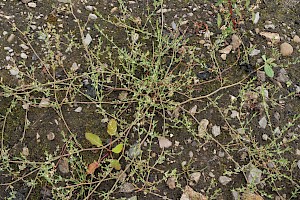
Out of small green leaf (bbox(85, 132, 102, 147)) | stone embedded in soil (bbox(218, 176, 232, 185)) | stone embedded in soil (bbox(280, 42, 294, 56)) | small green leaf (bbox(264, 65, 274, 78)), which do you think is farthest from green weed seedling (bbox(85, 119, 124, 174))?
stone embedded in soil (bbox(280, 42, 294, 56))

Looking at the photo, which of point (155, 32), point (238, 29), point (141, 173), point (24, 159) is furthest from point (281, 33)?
point (24, 159)

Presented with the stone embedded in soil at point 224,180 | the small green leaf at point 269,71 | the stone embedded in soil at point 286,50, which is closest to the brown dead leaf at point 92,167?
the stone embedded in soil at point 224,180

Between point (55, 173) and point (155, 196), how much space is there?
1.46ft

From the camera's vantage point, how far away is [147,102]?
2.14 meters

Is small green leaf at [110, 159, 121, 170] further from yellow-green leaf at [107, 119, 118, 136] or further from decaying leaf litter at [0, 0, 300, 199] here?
yellow-green leaf at [107, 119, 118, 136]

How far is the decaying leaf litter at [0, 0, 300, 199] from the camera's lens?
6.73 ft

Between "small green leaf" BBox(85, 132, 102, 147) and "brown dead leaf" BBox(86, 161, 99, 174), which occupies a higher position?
"small green leaf" BBox(85, 132, 102, 147)

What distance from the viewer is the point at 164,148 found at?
213cm

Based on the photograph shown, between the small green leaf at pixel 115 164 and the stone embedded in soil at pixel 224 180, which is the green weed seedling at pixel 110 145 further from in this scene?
the stone embedded in soil at pixel 224 180

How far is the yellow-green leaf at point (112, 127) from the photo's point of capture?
211 cm

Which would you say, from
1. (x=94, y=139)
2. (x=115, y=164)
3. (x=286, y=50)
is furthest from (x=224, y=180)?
(x=286, y=50)

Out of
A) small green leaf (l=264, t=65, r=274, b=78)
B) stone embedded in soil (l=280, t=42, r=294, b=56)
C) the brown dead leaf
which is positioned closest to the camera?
the brown dead leaf

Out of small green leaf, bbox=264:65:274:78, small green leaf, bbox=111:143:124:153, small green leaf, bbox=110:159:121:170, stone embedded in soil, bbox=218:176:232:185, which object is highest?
small green leaf, bbox=264:65:274:78

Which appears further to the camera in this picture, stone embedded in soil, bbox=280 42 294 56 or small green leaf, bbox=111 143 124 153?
stone embedded in soil, bbox=280 42 294 56
